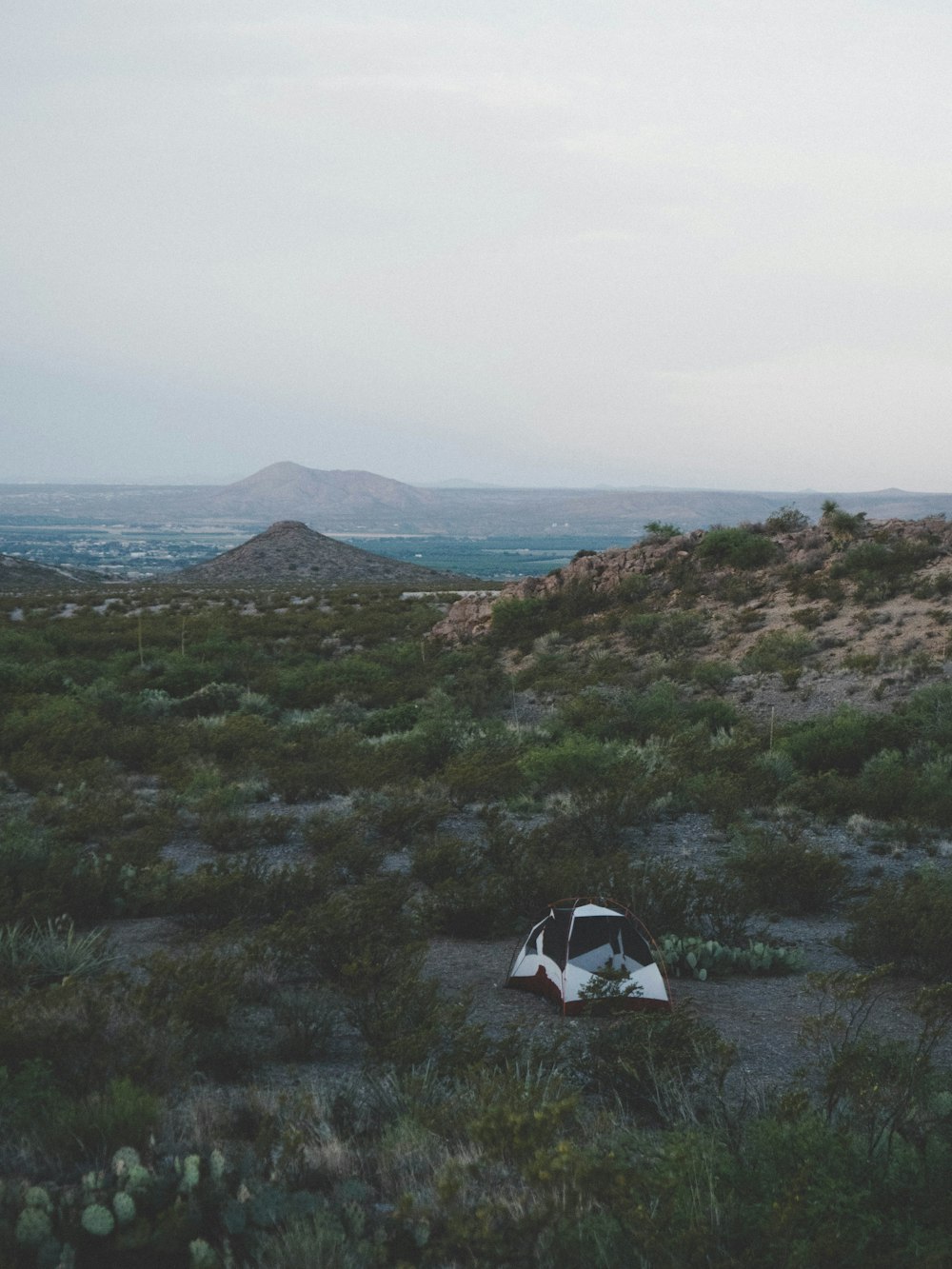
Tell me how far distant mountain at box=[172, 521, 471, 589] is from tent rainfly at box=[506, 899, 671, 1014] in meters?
62.2

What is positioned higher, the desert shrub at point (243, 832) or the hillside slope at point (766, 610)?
the hillside slope at point (766, 610)

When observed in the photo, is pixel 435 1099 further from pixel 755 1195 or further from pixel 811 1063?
pixel 811 1063

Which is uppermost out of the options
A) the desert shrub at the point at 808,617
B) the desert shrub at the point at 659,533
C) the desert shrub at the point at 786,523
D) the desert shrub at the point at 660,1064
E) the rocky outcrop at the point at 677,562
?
the desert shrub at the point at 786,523

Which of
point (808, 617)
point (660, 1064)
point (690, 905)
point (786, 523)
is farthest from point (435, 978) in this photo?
point (786, 523)

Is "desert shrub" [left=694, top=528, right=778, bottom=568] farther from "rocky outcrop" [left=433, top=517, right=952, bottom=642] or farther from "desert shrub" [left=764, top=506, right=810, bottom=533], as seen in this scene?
"desert shrub" [left=764, top=506, right=810, bottom=533]

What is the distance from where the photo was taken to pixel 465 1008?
5078 mm

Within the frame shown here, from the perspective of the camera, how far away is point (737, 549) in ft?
86.7

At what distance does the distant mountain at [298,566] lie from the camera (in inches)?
2874

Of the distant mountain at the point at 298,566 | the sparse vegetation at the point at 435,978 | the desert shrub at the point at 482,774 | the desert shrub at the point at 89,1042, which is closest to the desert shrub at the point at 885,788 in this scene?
the sparse vegetation at the point at 435,978

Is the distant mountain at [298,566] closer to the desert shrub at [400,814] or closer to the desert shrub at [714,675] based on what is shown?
the desert shrub at [714,675]

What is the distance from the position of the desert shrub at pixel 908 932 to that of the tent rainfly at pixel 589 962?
1.85 meters

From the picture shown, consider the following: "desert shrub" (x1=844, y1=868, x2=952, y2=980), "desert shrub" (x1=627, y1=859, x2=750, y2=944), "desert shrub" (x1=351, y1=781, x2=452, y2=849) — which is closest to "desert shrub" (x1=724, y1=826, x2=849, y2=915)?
"desert shrub" (x1=627, y1=859, x2=750, y2=944)

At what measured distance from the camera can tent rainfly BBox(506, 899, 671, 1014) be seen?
5746 mm

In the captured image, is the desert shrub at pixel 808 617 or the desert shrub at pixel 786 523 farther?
the desert shrub at pixel 786 523
